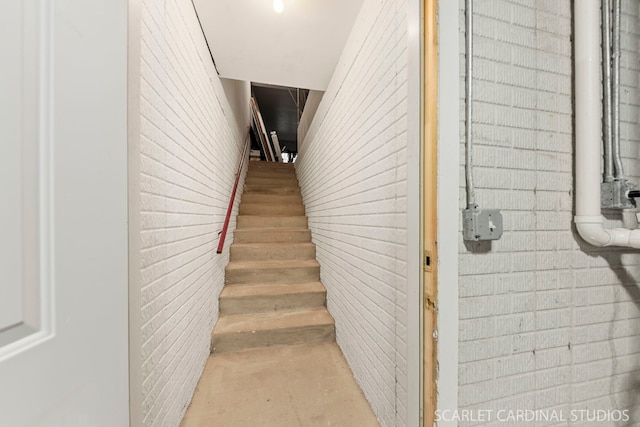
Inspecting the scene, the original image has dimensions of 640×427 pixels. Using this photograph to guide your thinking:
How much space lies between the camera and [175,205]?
1.29 metres

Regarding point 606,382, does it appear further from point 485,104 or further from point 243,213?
point 243,213

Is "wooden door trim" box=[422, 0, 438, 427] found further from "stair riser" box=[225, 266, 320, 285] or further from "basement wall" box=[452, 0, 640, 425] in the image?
"stair riser" box=[225, 266, 320, 285]

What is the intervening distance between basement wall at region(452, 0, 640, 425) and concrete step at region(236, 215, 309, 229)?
105 inches

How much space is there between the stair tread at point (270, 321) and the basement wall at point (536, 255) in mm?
1432

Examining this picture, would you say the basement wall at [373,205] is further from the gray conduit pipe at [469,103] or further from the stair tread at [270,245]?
the stair tread at [270,245]

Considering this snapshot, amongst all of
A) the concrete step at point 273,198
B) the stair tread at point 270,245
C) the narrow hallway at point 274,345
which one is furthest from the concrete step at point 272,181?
the stair tread at point 270,245

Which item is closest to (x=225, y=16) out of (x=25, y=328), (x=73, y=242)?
(x=73, y=242)

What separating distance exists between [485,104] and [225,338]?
7.27 ft

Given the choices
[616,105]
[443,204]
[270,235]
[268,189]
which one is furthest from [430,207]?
[268,189]

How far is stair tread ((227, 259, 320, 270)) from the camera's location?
2572mm

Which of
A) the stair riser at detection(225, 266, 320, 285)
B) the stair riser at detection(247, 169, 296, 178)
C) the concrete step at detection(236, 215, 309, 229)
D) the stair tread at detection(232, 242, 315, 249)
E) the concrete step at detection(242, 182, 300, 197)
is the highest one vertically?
the stair riser at detection(247, 169, 296, 178)

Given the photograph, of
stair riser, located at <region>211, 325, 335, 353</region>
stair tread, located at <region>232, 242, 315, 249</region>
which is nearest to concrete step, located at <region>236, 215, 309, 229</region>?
stair tread, located at <region>232, 242, 315, 249</region>

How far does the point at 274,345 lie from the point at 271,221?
5.31ft

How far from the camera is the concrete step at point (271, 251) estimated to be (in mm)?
2777
